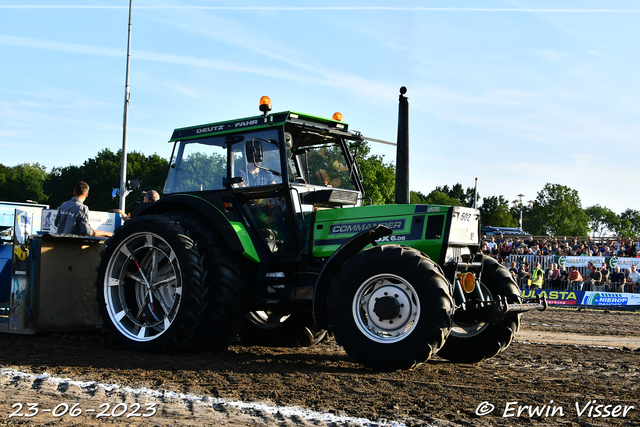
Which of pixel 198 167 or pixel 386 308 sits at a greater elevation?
pixel 198 167

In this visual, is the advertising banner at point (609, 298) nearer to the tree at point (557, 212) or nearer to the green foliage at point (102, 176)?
the green foliage at point (102, 176)

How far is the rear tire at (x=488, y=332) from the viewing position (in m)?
6.54

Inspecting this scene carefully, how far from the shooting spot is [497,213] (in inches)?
3300

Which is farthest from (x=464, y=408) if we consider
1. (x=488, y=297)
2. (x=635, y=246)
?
(x=635, y=246)

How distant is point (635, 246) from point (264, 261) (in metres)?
21.7

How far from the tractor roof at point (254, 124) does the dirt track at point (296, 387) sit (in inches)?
98.0

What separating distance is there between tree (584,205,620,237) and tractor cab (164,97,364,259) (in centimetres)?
10535

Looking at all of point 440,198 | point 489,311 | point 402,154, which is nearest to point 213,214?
point 402,154

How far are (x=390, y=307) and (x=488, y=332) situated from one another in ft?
4.82

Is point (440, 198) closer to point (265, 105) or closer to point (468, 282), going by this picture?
point (265, 105)

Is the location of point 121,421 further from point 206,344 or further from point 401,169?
point 401,169

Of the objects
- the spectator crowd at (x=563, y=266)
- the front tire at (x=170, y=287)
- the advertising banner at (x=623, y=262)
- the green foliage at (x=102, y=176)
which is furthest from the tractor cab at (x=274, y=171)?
the green foliage at (x=102, y=176)

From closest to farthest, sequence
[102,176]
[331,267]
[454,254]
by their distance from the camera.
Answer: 1. [331,267]
2. [454,254]
3. [102,176]

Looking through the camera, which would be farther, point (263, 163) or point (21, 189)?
point (21, 189)
